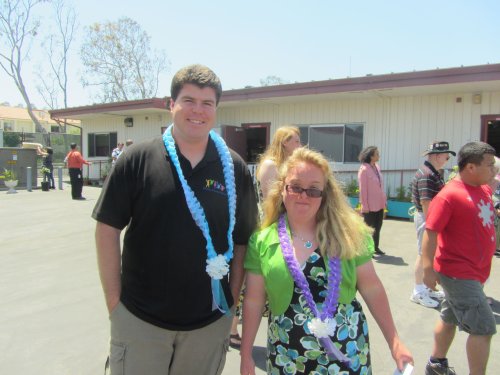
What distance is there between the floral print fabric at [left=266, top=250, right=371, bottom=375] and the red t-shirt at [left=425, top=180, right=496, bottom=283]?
4.28ft

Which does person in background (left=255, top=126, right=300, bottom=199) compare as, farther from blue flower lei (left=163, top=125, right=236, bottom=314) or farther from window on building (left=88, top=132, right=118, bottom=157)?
window on building (left=88, top=132, right=118, bottom=157)

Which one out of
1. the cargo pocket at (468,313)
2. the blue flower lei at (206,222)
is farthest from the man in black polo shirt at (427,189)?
the blue flower lei at (206,222)

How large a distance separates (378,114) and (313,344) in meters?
10.5

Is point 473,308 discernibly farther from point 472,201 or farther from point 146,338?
point 146,338

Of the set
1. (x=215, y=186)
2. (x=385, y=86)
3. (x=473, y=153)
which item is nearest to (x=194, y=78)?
(x=215, y=186)

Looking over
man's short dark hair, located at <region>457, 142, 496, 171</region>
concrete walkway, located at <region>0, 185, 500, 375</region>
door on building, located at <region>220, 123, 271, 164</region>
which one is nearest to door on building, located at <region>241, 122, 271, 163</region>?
door on building, located at <region>220, 123, 271, 164</region>

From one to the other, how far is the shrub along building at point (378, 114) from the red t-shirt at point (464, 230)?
541 centimetres

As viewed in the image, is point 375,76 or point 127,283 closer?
point 127,283

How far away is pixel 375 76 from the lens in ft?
32.1

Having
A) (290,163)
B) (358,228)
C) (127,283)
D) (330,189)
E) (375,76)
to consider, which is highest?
(375,76)

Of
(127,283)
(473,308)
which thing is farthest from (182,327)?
(473,308)

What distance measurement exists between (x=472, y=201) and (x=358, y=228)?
1.35 m

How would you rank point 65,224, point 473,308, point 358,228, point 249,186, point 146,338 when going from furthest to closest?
point 65,224
point 473,308
point 249,186
point 358,228
point 146,338

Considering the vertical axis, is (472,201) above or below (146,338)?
above
